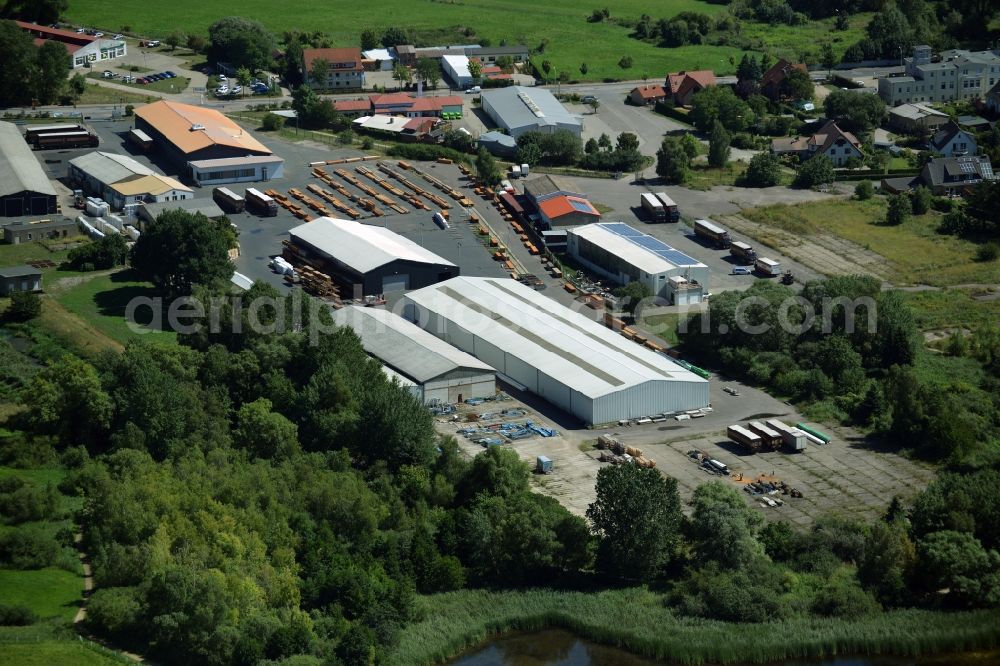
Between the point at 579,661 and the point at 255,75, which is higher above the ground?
the point at 255,75

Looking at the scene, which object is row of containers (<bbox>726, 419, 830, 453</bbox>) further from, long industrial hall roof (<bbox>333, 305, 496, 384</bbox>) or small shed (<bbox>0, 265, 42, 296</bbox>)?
small shed (<bbox>0, 265, 42, 296</bbox>)

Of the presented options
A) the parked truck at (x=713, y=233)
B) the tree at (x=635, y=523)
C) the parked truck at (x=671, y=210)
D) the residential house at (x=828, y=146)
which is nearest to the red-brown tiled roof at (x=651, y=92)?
the residential house at (x=828, y=146)

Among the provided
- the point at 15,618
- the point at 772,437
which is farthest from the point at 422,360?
the point at 15,618

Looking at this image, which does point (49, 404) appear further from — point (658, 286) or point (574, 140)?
point (574, 140)

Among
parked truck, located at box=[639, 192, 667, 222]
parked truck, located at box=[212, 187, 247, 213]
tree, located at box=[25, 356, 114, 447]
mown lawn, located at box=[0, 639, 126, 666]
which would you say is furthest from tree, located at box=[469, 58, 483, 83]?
mown lawn, located at box=[0, 639, 126, 666]

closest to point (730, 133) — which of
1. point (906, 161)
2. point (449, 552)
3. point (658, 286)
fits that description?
point (906, 161)

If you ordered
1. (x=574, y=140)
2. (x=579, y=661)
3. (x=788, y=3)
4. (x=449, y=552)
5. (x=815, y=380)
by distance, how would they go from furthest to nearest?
(x=788, y=3), (x=574, y=140), (x=815, y=380), (x=449, y=552), (x=579, y=661)

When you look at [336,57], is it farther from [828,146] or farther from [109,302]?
[109,302]
